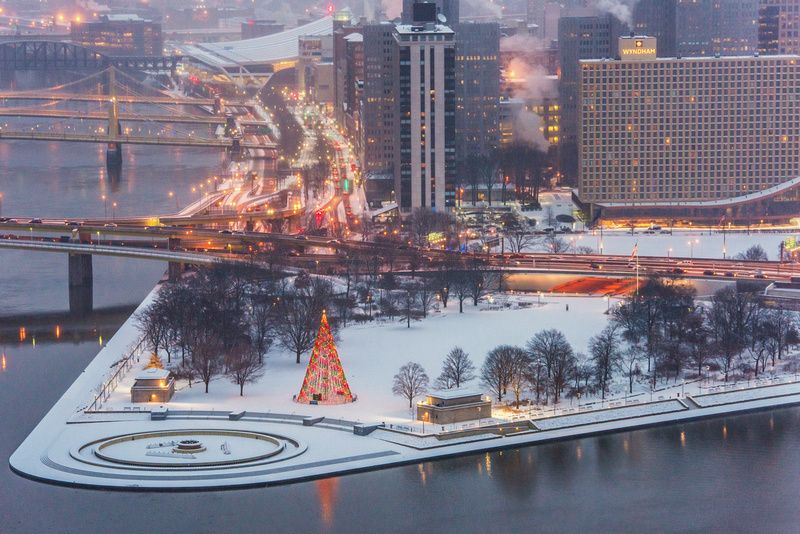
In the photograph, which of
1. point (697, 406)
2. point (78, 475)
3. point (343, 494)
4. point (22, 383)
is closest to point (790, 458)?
point (697, 406)

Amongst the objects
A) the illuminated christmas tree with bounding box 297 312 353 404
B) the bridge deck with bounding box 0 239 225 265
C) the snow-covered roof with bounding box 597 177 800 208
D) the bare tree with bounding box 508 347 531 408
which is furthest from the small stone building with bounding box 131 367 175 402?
the snow-covered roof with bounding box 597 177 800 208

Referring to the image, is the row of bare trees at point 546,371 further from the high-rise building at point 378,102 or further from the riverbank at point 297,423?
the high-rise building at point 378,102

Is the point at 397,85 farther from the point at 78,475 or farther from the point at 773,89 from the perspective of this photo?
the point at 78,475

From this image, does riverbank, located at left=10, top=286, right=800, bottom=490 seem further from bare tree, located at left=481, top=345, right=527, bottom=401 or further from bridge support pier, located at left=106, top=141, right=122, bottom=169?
bridge support pier, located at left=106, top=141, right=122, bottom=169

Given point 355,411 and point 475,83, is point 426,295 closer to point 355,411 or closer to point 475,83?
point 355,411

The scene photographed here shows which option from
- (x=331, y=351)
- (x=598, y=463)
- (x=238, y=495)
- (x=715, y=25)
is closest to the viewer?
(x=238, y=495)
